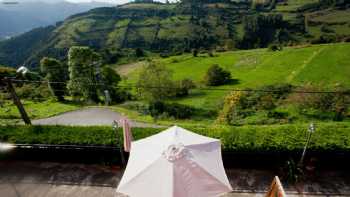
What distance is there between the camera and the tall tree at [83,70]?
3394 centimetres

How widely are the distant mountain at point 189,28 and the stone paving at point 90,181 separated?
71382 mm

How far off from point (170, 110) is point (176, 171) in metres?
24.6

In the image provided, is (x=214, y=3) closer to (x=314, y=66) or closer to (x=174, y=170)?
(x=314, y=66)

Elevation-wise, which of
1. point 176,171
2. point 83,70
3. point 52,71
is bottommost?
point 52,71

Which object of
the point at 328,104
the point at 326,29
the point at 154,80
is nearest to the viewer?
the point at 328,104

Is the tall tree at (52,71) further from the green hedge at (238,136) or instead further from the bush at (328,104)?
the bush at (328,104)

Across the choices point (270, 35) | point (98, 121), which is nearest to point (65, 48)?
point (270, 35)

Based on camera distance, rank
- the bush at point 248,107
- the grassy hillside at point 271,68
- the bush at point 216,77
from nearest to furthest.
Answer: the bush at point 248,107, the grassy hillside at point 271,68, the bush at point 216,77

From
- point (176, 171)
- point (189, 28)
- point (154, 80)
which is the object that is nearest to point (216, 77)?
point (154, 80)

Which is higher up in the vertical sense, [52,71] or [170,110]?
[52,71]

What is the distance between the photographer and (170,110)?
1209 inches

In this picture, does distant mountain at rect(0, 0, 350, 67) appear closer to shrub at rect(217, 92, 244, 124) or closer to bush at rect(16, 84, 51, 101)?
bush at rect(16, 84, 51, 101)

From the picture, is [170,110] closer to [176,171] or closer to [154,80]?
[154,80]

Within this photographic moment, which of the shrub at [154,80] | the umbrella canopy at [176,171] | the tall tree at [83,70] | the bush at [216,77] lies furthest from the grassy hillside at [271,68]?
the umbrella canopy at [176,171]
